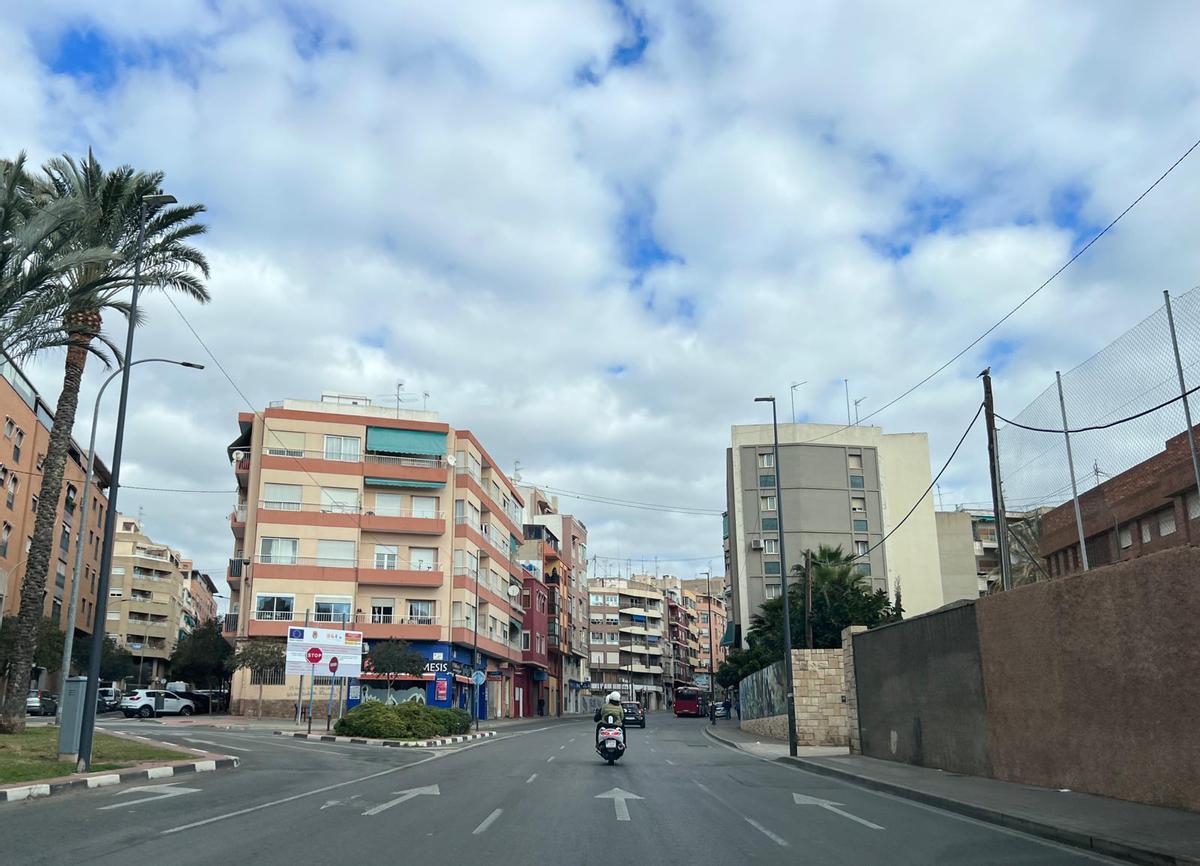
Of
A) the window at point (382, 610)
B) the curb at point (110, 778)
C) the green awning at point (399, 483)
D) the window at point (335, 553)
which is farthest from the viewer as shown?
the green awning at point (399, 483)

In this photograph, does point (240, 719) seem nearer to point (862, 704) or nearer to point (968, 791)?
point (862, 704)

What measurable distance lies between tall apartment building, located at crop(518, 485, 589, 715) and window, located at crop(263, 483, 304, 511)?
35.8m

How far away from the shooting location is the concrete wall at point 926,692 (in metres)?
19.1

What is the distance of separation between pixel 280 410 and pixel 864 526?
43.5 meters

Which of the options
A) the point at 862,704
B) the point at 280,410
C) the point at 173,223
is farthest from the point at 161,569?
the point at 862,704

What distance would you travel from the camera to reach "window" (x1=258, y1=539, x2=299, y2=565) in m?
55.2

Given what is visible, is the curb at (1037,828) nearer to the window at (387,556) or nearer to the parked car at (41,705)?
the window at (387,556)

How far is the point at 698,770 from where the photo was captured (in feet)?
73.0

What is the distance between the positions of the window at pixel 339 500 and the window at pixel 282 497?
1.39 metres

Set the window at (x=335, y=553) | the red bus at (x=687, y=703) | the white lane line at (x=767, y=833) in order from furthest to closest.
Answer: the red bus at (x=687, y=703) < the window at (x=335, y=553) < the white lane line at (x=767, y=833)

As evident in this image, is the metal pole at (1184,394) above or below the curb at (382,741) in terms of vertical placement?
above

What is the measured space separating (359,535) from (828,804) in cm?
4600

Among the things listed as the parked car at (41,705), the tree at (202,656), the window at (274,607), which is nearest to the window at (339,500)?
the window at (274,607)

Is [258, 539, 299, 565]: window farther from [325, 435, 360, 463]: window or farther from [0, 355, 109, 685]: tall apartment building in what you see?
[0, 355, 109, 685]: tall apartment building
